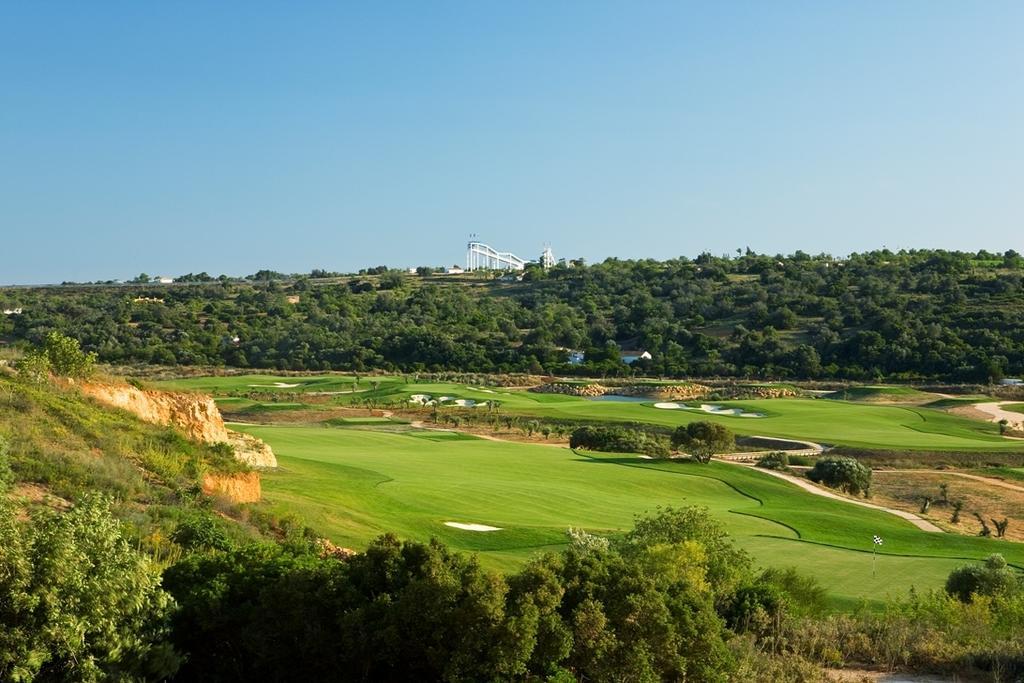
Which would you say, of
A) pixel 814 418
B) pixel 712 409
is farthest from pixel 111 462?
pixel 712 409

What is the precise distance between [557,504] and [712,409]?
40.2 meters

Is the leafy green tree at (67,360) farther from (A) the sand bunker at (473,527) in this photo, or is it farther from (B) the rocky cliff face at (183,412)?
(A) the sand bunker at (473,527)

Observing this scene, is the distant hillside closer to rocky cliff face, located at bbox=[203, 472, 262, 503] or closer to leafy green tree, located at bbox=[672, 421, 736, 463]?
rocky cliff face, located at bbox=[203, 472, 262, 503]

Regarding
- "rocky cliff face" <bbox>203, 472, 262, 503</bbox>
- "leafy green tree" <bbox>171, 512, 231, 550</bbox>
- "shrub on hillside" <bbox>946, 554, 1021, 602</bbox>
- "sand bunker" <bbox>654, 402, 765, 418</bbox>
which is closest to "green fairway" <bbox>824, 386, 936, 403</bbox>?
"sand bunker" <bbox>654, 402, 765, 418</bbox>

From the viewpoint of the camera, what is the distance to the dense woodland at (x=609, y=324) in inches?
3543

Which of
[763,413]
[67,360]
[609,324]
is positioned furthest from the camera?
[609,324]

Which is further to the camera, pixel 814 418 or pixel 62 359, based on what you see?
pixel 814 418

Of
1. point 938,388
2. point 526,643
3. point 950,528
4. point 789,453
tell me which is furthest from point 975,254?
point 526,643

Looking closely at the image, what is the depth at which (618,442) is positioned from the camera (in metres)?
51.0

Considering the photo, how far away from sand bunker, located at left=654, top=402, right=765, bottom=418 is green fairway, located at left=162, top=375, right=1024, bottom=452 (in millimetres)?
627

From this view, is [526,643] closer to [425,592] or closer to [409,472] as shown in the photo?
[425,592]

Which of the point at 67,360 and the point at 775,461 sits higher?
the point at 67,360

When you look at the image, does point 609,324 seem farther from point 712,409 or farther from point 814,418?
point 814,418

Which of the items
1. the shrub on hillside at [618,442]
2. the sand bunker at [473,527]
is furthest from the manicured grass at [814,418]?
the sand bunker at [473,527]
